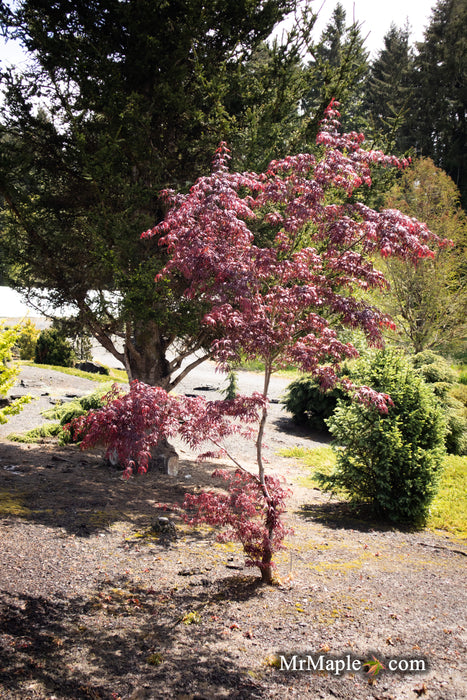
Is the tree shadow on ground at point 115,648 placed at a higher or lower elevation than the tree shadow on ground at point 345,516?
lower

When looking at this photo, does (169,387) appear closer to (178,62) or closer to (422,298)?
(178,62)

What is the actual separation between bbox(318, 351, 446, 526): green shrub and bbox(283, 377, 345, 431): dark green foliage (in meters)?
4.86

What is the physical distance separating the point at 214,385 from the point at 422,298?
6307mm

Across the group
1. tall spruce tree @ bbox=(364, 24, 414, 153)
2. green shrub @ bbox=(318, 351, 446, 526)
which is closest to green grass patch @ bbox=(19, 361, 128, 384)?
green shrub @ bbox=(318, 351, 446, 526)

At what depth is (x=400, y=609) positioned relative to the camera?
3752mm

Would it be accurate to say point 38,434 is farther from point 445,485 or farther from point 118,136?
point 445,485

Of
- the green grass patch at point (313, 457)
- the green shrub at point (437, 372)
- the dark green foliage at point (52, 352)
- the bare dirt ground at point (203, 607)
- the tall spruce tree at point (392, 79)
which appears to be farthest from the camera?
the tall spruce tree at point (392, 79)

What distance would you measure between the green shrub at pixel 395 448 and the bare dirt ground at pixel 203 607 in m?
0.35

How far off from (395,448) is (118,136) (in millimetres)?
4938

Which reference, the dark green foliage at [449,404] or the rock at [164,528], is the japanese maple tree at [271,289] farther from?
the dark green foliage at [449,404]

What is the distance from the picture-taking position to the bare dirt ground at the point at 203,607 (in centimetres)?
279

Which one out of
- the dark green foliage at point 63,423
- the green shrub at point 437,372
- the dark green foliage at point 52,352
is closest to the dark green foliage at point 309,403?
the green shrub at point 437,372

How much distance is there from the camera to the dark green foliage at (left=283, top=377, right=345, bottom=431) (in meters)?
11.2

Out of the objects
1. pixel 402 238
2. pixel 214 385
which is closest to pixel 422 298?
pixel 214 385
